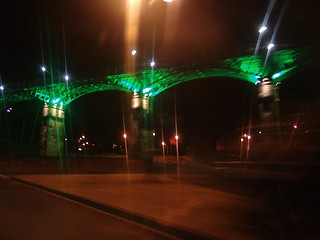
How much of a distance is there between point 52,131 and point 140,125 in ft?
67.5

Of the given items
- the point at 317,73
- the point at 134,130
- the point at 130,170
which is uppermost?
the point at 317,73

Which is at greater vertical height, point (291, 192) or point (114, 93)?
point (114, 93)

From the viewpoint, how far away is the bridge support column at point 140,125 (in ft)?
212

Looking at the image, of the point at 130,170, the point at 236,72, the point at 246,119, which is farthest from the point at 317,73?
the point at 246,119

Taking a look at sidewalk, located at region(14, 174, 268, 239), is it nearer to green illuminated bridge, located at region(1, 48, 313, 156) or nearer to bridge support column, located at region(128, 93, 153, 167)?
green illuminated bridge, located at region(1, 48, 313, 156)

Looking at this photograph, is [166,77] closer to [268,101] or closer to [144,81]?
[144,81]

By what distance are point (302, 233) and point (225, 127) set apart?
9383 centimetres

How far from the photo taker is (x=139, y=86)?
66125 millimetres

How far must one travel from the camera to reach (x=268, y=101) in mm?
53031

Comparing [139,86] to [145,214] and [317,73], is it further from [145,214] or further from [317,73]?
[145,214]

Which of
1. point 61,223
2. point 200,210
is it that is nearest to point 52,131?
point 200,210

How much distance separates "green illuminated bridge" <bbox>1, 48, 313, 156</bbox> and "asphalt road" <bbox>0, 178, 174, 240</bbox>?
4137 cm

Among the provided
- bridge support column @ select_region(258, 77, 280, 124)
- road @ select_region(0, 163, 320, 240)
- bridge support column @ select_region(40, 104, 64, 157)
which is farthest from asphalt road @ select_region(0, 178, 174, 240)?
bridge support column @ select_region(40, 104, 64, 157)

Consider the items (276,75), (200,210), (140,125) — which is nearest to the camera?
(200,210)
